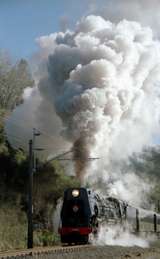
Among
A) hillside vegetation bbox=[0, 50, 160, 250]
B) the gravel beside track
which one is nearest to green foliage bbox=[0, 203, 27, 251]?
hillside vegetation bbox=[0, 50, 160, 250]

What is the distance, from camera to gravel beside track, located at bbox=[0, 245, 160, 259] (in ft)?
63.0

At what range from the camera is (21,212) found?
38625mm

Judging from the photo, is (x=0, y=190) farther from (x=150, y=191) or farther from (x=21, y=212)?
(x=150, y=191)

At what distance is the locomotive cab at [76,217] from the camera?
28487 millimetres

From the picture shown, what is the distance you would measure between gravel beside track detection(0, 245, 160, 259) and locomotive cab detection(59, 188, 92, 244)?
2.24 metres

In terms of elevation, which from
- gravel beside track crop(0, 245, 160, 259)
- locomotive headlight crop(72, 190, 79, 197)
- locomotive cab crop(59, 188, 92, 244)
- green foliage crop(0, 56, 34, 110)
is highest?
green foliage crop(0, 56, 34, 110)

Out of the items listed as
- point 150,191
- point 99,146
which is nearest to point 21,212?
point 99,146

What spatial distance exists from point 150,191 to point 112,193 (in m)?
34.4

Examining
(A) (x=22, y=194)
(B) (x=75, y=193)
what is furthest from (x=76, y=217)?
(A) (x=22, y=194)

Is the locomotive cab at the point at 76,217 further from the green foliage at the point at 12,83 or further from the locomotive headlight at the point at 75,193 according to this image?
the green foliage at the point at 12,83

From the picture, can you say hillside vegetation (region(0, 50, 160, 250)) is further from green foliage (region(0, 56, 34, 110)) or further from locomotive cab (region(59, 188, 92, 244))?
locomotive cab (region(59, 188, 92, 244))

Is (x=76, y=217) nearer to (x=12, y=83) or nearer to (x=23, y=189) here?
(x=23, y=189)

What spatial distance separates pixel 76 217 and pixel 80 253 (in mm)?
6735

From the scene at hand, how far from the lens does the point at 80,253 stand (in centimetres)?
2245
